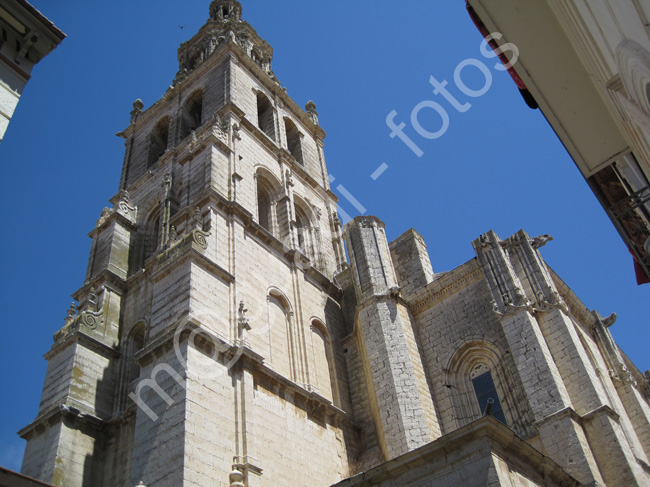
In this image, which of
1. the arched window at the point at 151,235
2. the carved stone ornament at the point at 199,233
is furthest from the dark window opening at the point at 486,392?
the arched window at the point at 151,235

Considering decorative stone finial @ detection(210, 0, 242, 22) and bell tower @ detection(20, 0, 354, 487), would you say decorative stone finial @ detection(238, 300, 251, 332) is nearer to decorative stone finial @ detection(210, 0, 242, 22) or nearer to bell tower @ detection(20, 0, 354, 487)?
bell tower @ detection(20, 0, 354, 487)

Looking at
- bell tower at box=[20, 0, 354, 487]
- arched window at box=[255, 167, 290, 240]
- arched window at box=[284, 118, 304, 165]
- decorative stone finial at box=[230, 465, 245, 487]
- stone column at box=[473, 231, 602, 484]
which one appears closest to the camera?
decorative stone finial at box=[230, 465, 245, 487]

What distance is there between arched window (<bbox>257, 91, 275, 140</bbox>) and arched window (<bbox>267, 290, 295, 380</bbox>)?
903 centimetres

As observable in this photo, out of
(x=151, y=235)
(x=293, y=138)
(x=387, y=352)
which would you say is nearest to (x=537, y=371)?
(x=387, y=352)

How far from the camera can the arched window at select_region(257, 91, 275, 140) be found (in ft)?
79.2

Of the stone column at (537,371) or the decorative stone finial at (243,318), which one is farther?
the decorative stone finial at (243,318)

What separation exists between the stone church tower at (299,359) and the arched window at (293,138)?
3.62 metres

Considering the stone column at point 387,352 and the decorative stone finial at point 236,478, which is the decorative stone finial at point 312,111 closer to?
the stone column at point 387,352

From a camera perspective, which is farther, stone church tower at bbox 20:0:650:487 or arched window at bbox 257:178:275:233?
arched window at bbox 257:178:275:233

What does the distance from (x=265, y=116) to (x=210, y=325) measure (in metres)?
13.9

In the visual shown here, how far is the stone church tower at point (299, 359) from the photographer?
1137 cm

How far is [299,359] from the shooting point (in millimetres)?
15789

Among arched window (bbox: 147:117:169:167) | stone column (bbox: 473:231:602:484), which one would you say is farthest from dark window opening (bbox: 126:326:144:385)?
arched window (bbox: 147:117:169:167)

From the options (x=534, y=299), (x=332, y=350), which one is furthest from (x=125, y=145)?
(x=534, y=299)
